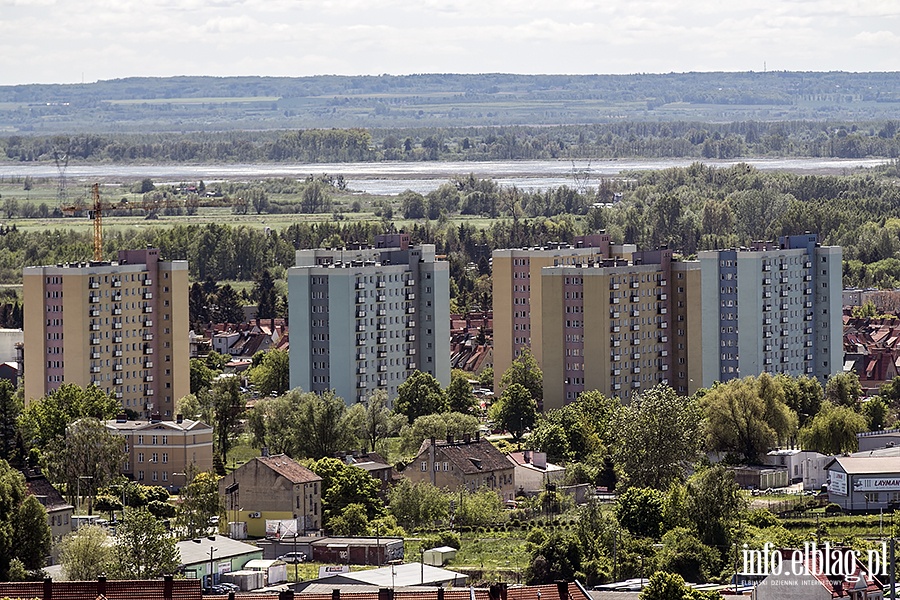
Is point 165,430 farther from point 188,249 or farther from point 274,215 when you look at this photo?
point 274,215

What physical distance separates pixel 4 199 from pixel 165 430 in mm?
121029

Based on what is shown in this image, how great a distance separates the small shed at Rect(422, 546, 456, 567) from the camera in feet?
107

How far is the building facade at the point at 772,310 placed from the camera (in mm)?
56344

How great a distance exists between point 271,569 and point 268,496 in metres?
6.90

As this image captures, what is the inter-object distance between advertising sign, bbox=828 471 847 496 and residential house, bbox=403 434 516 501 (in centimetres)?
593

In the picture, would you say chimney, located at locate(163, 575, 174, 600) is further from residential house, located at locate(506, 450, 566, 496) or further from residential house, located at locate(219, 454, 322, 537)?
residential house, located at locate(506, 450, 566, 496)

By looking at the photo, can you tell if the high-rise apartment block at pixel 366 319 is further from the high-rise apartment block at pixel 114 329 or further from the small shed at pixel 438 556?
the small shed at pixel 438 556

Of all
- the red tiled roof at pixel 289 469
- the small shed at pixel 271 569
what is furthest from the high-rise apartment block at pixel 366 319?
the small shed at pixel 271 569

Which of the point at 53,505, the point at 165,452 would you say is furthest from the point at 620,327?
the point at 53,505

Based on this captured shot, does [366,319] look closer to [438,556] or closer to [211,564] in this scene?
[438,556]

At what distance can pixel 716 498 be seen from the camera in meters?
34.8

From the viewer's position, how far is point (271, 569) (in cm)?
3048

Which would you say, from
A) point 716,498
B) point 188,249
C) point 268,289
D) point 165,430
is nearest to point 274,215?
point 188,249

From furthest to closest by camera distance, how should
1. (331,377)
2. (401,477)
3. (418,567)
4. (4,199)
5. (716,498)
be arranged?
(4,199) → (331,377) → (401,477) → (716,498) → (418,567)
